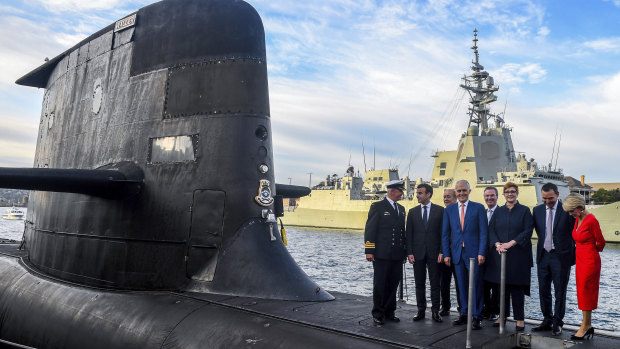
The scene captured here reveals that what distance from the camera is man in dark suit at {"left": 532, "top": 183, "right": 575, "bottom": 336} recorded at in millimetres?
5320

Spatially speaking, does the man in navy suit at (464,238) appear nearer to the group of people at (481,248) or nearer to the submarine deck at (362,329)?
the group of people at (481,248)

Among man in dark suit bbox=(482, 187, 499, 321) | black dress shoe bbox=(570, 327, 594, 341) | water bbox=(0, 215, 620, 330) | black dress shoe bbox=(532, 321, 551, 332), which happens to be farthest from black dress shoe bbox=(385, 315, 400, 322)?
black dress shoe bbox=(570, 327, 594, 341)

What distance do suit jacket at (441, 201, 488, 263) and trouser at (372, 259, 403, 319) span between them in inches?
25.7

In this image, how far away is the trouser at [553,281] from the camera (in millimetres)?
5137

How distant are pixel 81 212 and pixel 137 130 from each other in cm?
150

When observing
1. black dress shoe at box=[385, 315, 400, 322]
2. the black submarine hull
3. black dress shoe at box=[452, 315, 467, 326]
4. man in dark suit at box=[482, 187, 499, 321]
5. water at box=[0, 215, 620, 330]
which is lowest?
water at box=[0, 215, 620, 330]

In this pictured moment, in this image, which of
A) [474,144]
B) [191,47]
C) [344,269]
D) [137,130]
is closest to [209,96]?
[191,47]

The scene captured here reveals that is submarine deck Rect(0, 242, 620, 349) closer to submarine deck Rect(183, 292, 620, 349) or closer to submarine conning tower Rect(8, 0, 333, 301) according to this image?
submarine deck Rect(183, 292, 620, 349)

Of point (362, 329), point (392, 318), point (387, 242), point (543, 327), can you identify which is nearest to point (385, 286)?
point (392, 318)

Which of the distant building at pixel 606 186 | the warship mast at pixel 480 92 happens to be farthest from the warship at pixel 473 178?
the distant building at pixel 606 186

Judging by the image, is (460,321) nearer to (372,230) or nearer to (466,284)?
(466,284)

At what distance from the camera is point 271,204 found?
6680 millimetres

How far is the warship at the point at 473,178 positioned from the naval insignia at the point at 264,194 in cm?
3563

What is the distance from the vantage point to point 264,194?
659 centimetres
